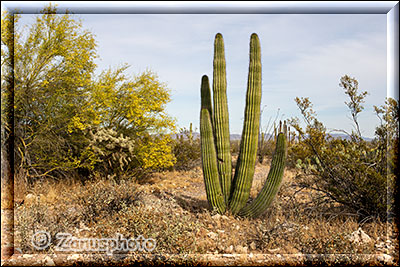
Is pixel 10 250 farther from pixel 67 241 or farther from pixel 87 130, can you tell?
pixel 87 130

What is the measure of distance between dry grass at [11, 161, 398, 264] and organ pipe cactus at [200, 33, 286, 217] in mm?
279

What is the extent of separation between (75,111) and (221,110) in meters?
3.61

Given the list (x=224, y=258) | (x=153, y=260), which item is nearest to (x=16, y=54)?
(x=153, y=260)

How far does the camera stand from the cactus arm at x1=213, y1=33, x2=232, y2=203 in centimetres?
555

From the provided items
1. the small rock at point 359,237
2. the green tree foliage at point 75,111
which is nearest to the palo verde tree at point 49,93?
the green tree foliage at point 75,111

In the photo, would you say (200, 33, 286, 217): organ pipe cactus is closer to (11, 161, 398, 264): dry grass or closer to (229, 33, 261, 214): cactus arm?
(229, 33, 261, 214): cactus arm

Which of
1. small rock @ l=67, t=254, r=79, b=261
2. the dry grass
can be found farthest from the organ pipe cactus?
small rock @ l=67, t=254, r=79, b=261

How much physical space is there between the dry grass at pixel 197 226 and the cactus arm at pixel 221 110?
83 centimetres

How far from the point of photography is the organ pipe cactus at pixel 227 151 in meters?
5.36

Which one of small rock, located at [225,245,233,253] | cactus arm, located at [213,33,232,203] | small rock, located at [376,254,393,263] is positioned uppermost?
cactus arm, located at [213,33,232,203]

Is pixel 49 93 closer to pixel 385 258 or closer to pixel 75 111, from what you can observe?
pixel 75 111

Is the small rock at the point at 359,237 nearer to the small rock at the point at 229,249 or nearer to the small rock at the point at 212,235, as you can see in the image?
the small rock at the point at 229,249

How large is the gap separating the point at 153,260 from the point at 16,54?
4.94 m

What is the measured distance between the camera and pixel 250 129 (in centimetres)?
543
